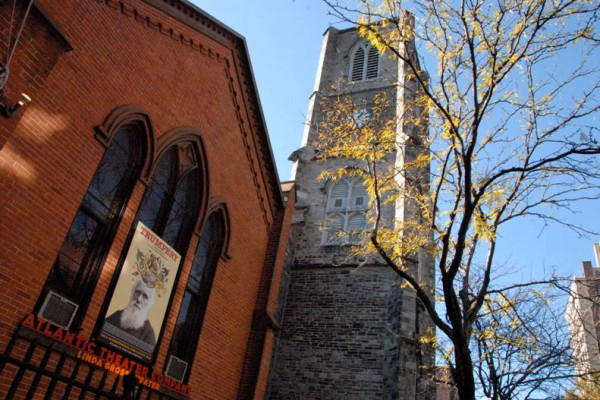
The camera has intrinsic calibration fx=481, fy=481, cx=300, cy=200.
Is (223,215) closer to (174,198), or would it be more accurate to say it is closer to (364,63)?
(174,198)

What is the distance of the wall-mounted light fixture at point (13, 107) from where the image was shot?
5.53 metres

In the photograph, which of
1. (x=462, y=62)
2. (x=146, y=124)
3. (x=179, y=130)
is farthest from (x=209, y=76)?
(x=462, y=62)

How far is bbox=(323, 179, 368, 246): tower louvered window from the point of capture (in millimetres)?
17109

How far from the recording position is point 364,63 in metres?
23.8

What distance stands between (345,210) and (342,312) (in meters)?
4.17

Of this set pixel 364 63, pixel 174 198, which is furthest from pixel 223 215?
pixel 364 63

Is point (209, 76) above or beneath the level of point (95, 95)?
above

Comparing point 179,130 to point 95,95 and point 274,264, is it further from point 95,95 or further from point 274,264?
point 274,264

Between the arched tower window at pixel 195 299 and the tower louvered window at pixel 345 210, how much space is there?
6728 millimetres

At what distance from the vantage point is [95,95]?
23.7 feet

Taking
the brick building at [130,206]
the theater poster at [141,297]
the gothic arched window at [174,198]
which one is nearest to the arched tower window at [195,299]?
the brick building at [130,206]

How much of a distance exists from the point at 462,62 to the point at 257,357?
24.7ft

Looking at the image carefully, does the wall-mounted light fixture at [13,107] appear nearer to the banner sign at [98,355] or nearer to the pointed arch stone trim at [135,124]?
the pointed arch stone trim at [135,124]

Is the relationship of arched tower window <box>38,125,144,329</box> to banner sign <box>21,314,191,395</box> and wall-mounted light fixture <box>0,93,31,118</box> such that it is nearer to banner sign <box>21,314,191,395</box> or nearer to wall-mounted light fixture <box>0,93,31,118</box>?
banner sign <box>21,314,191,395</box>
